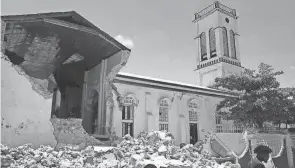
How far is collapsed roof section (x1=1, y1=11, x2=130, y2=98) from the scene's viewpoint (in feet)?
25.8

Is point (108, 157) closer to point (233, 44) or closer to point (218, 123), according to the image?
point (218, 123)

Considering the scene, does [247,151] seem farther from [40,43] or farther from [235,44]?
[235,44]

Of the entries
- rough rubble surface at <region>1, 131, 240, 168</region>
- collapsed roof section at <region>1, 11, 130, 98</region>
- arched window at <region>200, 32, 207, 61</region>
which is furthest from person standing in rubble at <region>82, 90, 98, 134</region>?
arched window at <region>200, 32, 207, 61</region>

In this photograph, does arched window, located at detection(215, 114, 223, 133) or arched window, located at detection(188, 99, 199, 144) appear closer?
arched window, located at detection(188, 99, 199, 144)

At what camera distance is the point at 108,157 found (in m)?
6.98

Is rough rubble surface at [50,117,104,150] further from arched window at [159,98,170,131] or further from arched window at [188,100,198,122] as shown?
arched window at [188,100,198,122]

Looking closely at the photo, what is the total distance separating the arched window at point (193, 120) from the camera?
19.7 meters

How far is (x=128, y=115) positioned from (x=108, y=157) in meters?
9.79

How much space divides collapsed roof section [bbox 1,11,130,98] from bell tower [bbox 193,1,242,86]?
19.7 m

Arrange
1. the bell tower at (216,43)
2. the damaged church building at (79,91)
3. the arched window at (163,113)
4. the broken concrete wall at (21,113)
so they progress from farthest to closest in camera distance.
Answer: the bell tower at (216,43) < the arched window at (163,113) < the damaged church building at (79,91) < the broken concrete wall at (21,113)

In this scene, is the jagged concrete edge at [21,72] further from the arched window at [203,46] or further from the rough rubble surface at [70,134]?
the arched window at [203,46]

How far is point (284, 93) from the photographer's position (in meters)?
17.2

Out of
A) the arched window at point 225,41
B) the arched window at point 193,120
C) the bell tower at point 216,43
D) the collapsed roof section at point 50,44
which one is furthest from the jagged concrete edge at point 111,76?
the arched window at point 225,41

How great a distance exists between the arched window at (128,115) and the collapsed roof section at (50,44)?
16.1 feet
